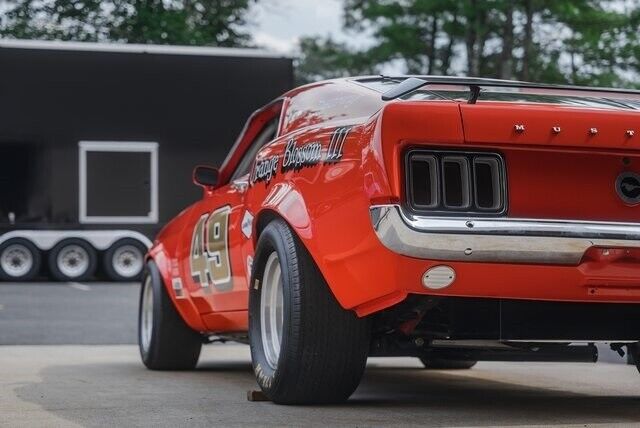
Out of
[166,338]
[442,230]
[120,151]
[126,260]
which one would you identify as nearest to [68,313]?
[166,338]

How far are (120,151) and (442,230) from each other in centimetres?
1554

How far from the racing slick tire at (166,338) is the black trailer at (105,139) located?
38.1 ft

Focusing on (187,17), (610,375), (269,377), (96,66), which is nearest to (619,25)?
(187,17)

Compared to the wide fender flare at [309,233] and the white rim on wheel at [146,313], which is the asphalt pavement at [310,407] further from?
the wide fender flare at [309,233]

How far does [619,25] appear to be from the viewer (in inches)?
1625

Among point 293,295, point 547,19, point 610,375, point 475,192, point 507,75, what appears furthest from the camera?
point 547,19

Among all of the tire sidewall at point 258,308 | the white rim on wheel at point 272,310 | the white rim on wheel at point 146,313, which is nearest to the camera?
the tire sidewall at point 258,308

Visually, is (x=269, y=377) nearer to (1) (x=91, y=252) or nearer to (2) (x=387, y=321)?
(2) (x=387, y=321)

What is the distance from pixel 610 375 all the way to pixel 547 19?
3625 centimetres

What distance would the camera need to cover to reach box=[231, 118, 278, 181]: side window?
7.52 meters

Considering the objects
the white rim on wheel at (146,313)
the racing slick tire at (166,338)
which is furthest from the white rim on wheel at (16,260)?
the racing slick tire at (166,338)

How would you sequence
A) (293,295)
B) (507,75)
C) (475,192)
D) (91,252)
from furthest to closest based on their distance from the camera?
(507,75) < (91,252) < (293,295) < (475,192)

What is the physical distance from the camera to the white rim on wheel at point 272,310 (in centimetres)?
620

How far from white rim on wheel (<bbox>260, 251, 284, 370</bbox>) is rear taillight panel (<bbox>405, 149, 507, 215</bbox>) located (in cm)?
111
